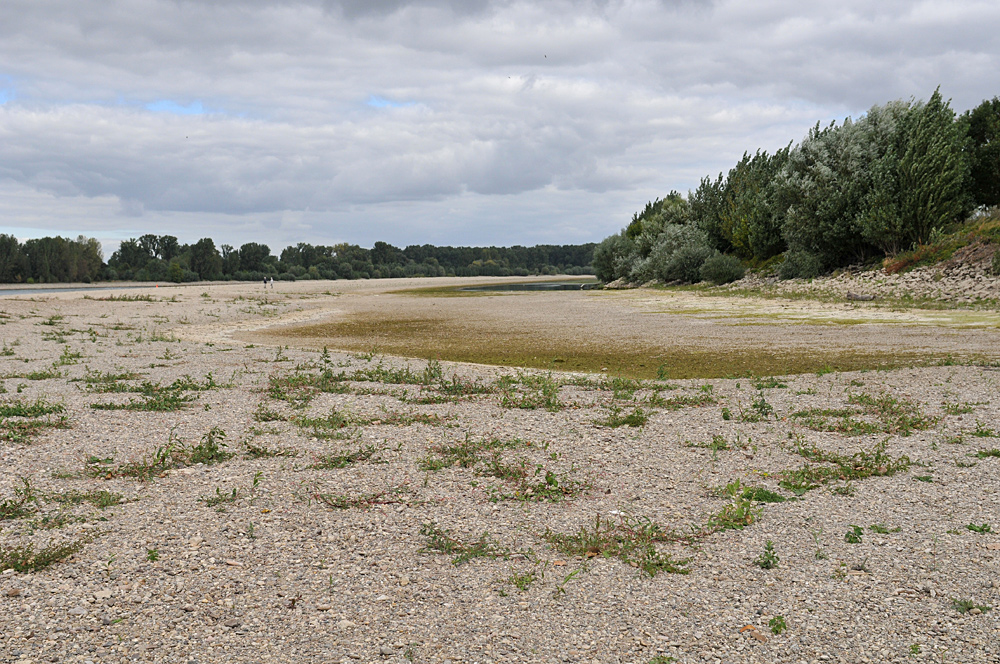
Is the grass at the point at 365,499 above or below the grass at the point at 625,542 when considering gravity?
above

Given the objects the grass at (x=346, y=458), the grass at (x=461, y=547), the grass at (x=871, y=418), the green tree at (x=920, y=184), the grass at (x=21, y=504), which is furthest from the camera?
the green tree at (x=920, y=184)

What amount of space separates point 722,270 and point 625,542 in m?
50.9

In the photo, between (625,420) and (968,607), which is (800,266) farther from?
(968,607)

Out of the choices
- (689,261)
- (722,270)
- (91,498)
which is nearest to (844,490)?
(91,498)

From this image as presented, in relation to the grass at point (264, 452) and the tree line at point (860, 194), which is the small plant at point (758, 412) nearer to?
the grass at point (264, 452)

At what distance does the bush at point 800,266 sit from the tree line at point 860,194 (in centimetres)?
8

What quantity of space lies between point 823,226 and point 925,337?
26651 millimetres

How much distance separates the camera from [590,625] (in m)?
5.25

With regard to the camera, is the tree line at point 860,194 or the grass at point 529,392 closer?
the grass at point 529,392

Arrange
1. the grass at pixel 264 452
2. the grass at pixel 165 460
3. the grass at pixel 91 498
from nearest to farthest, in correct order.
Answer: the grass at pixel 91 498
the grass at pixel 165 460
the grass at pixel 264 452

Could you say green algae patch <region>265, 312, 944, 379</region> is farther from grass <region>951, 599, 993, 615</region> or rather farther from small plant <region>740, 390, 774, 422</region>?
grass <region>951, 599, 993, 615</region>

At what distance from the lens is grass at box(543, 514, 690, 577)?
616 cm

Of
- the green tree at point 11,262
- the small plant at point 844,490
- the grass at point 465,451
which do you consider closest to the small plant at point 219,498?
the grass at point 465,451

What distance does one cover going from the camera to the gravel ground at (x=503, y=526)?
5051 mm
